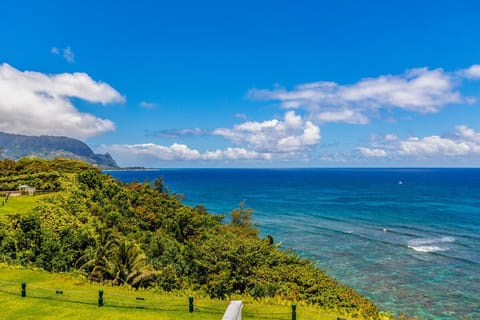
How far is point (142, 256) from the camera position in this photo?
2677cm

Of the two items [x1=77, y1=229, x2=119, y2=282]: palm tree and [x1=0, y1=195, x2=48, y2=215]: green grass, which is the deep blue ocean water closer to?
[x1=77, y1=229, x2=119, y2=282]: palm tree

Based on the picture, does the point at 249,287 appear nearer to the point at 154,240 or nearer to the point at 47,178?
the point at 154,240

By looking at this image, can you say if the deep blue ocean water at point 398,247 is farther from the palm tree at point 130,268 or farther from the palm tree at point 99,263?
the palm tree at point 99,263

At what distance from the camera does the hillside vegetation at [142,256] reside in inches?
1023

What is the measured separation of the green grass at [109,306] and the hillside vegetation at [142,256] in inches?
155

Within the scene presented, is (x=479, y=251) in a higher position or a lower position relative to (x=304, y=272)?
lower

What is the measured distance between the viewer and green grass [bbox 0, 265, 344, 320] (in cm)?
1689

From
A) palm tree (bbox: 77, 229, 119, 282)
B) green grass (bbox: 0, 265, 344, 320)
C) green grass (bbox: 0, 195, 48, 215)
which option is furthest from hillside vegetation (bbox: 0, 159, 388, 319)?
green grass (bbox: 0, 265, 344, 320)

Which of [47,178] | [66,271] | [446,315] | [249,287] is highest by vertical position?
[47,178]

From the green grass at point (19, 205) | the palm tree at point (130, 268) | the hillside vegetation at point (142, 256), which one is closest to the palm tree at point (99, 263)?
the hillside vegetation at point (142, 256)

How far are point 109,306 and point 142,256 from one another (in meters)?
8.70

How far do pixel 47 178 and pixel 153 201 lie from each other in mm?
18778

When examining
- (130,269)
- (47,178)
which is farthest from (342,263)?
(47,178)

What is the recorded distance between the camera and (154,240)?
3600 cm
